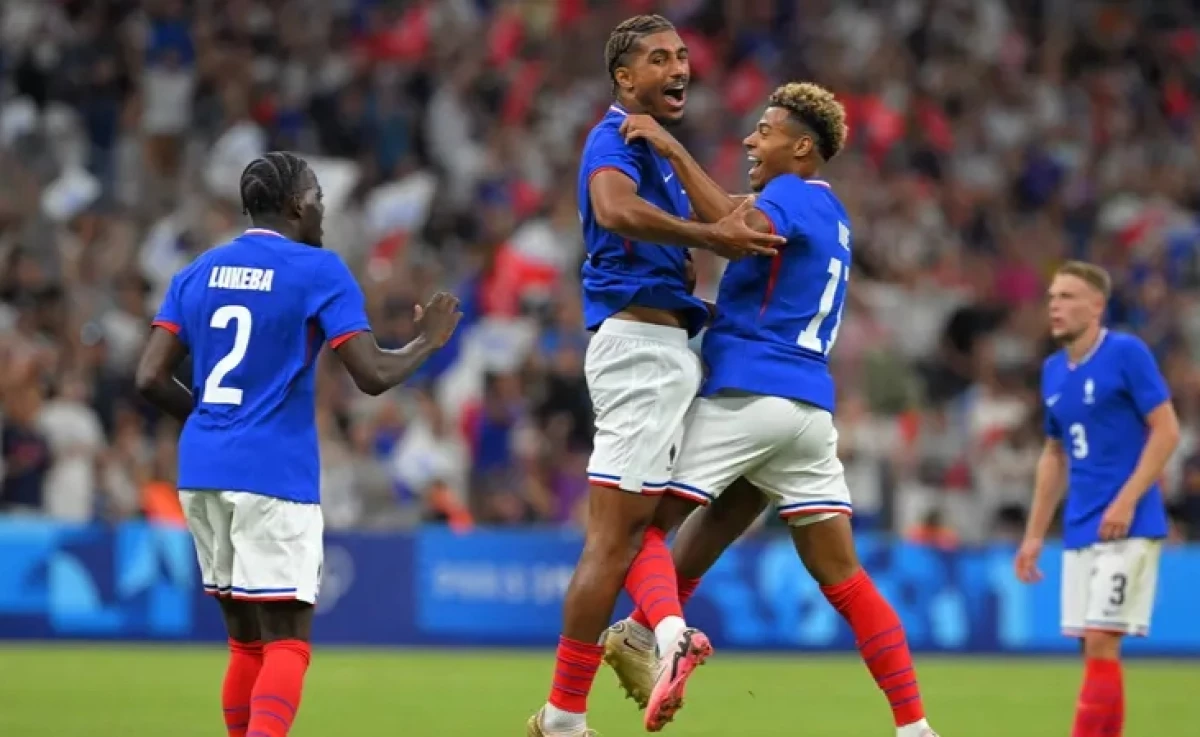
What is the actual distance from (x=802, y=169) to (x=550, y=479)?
841 cm

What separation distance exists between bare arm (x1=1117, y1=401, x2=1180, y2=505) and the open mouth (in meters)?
2.97

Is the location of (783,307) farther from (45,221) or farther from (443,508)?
(45,221)

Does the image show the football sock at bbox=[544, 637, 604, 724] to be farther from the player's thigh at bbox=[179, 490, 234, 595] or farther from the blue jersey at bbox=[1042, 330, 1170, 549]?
the blue jersey at bbox=[1042, 330, 1170, 549]

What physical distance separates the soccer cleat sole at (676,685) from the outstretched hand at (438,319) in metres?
1.38

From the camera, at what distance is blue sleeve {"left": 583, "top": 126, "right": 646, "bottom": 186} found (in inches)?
297

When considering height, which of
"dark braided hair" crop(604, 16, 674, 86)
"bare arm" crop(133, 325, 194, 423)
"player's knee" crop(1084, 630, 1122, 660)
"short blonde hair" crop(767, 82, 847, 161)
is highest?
"dark braided hair" crop(604, 16, 674, 86)

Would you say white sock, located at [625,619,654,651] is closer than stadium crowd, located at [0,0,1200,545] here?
Yes

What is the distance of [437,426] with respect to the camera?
52.4 feet

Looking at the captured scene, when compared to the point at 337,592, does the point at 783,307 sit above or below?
above

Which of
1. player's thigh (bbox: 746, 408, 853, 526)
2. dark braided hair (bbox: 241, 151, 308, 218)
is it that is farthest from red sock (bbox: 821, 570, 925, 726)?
dark braided hair (bbox: 241, 151, 308, 218)

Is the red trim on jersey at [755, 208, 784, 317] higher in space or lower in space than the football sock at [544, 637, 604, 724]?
higher

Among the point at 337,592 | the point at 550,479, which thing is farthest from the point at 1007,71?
the point at 337,592

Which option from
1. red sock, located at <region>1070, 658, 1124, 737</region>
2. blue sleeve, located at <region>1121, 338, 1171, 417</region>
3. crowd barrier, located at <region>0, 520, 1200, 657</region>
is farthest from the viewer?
crowd barrier, located at <region>0, 520, 1200, 657</region>

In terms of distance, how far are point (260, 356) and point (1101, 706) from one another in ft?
13.9
